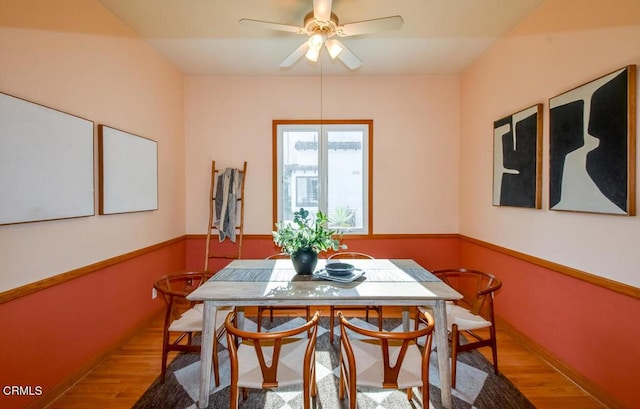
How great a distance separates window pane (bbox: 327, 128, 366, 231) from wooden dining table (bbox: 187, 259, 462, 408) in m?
1.76

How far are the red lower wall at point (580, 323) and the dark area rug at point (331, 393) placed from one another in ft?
1.62

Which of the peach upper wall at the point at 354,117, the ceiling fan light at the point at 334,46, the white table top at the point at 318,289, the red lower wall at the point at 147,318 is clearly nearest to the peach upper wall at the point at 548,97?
the red lower wall at the point at 147,318

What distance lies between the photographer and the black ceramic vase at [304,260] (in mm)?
2227

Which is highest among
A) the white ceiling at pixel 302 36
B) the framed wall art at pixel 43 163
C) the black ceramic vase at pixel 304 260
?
the white ceiling at pixel 302 36

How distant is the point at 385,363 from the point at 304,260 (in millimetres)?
947

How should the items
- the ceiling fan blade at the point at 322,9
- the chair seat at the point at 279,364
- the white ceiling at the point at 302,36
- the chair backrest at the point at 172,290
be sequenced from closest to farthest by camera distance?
the chair seat at the point at 279,364 < the ceiling fan blade at the point at 322,9 < the chair backrest at the point at 172,290 < the white ceiling at the point at 302,36

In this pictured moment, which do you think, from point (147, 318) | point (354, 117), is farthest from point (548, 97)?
point (147, 318)

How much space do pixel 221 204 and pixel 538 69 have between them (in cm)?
339

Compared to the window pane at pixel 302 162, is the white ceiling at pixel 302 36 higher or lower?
higher

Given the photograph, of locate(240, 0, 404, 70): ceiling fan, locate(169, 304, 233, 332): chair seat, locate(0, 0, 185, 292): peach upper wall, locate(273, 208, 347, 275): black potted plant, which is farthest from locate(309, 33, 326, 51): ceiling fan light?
locate(169, 304, 233, 332): chair seat

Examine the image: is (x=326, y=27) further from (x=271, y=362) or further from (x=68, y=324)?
(x=68, y=324)

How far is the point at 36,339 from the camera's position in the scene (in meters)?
1.86

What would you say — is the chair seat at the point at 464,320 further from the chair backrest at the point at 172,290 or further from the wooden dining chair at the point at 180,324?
the chair backrest at the point at 172,290

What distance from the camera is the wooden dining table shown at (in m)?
1.80
